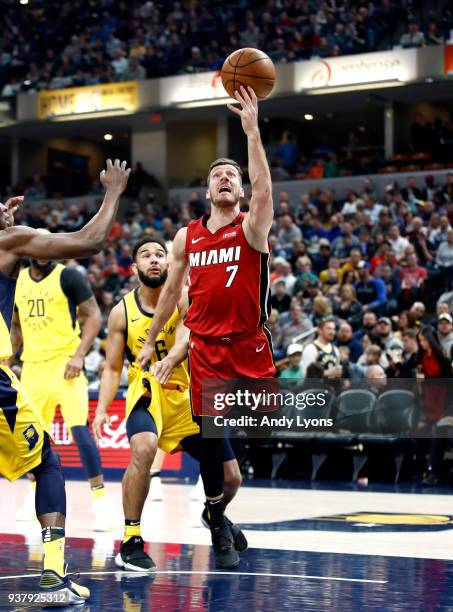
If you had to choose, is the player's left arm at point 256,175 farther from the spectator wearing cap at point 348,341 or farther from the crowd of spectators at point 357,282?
the spectator wearing cap at point 348,341

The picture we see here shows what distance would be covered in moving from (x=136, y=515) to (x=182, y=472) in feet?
23.2

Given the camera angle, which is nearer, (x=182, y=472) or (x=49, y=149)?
(x=182, y=472)

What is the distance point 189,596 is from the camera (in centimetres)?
527

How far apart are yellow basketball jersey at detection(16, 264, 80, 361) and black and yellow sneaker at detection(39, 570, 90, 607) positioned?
377 centimetres

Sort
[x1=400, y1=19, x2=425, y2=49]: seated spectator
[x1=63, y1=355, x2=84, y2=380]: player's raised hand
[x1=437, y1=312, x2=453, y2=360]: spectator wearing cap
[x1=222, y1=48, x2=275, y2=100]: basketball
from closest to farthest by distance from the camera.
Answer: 1. [x1=222, y1=48, x2=275, y2=100]: basketball
2. [x1=63, y1=355, x2=84, y2=380]: player's raised hand
3. [x1=437, y1=312, x2=453, y2=360]: spectator wearing cap
4. [x1=400, y1=19, x2=425, y2=49]: seated spectator

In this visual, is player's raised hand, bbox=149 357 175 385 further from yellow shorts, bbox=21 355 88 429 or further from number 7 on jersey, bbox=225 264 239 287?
yellow shorts, bbox=21 355 88 429

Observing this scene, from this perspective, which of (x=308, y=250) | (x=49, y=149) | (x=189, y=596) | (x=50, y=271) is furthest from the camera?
(x=49, y=149)

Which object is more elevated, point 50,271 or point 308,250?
point 308,250

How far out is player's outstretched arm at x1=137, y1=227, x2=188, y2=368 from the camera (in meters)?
6.40

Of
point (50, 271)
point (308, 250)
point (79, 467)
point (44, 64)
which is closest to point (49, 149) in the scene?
point (44, 64)

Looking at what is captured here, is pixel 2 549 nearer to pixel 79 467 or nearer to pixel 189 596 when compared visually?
pixel 189 596

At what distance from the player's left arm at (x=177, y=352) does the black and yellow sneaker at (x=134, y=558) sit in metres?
0.96

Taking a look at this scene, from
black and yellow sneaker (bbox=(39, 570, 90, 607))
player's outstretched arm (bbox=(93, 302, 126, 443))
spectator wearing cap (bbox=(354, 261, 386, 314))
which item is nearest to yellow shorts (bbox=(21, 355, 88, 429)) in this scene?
player's outstretched arm (bbox=(93, 302, 126, 443))

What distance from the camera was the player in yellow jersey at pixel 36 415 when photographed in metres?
5.11
